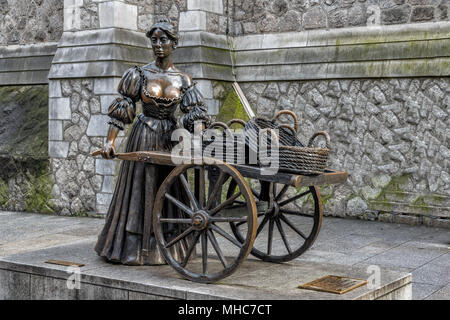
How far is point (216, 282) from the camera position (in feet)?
14.3

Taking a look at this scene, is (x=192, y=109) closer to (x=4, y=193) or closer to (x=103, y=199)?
(x=103, y=199)

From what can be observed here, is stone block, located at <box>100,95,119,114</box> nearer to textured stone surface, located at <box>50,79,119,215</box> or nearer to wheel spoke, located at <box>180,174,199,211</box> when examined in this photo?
textured stone surface, located at <box>50,79,119,215</box>

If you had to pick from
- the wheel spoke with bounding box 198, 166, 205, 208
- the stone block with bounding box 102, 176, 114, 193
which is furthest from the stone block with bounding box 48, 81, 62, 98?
the wheel spoke with bounding box 198, 166, 205, 208

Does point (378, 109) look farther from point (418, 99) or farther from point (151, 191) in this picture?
point (151, 191)

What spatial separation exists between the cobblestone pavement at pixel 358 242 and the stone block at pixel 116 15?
2.53 m

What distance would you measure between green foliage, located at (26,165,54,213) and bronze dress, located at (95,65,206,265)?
4.24 metres

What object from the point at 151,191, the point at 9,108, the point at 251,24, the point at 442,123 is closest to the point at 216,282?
the point at 151,191

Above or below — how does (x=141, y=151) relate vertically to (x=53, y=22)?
below

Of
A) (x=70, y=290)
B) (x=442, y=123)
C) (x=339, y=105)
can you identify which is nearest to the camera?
(x=70, y=290)

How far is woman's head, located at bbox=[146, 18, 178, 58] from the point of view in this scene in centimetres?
486

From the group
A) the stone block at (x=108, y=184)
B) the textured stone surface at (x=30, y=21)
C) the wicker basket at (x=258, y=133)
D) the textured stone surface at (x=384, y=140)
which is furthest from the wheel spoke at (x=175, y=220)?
the textured stone surface at (x=30, y=21)

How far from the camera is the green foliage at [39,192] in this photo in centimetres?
909

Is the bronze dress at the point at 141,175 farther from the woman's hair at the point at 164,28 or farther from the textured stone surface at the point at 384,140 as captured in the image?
Answer: the textured stone surface at the point at 384,140

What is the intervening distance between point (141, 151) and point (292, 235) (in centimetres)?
298
